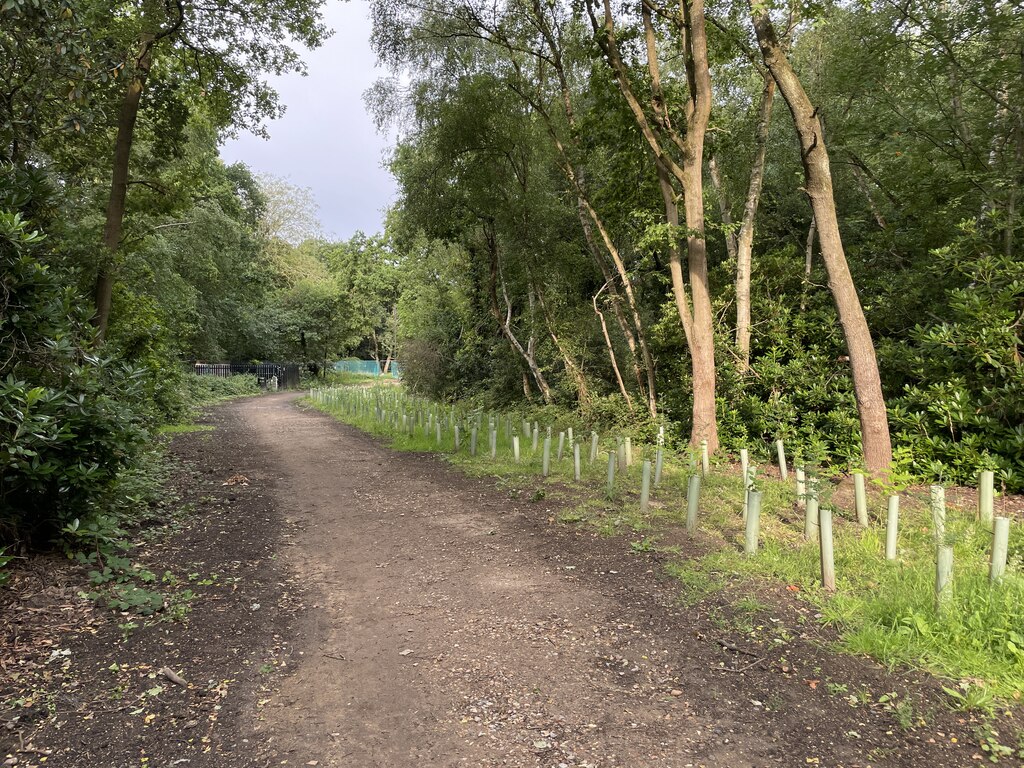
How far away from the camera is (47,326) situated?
4406 millimetres

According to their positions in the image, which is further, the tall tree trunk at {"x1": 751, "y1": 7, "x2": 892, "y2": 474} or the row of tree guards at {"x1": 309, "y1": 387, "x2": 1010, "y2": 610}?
the tall tree trunk at {"x1": 751, "y1": 7, "x2": 892, "y2": 474}

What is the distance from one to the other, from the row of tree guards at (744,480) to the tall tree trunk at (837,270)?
2.53ft

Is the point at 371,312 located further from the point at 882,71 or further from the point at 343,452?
the point at 882,71

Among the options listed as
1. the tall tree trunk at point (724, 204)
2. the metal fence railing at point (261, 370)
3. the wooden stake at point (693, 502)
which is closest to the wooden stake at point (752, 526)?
the wooden stake at point (693, 502)

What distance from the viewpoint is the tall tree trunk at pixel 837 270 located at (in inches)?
259

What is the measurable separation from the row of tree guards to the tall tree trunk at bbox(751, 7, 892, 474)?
77cm

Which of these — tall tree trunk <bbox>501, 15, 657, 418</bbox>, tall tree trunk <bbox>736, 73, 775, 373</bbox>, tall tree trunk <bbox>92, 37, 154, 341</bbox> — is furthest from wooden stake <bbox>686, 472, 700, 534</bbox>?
tall tree trunk <bbox>92, 37, 154, 341</bbox>

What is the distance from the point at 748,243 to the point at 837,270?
294cm

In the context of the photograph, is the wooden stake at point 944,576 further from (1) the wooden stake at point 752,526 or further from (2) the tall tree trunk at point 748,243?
(2) the tall tree trunk at point 748,243

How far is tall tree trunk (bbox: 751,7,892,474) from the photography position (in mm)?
6570

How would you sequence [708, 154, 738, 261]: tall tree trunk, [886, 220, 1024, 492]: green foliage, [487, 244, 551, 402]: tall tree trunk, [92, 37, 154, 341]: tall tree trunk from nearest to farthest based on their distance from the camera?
[886, 220, 1024, 492]: green foliage < [92, 37, 154, 341]: tall tree trunk < [708, 154, 738, 261]: tall tree trunk < [487, 244, 551, 402]: tall tree trunk

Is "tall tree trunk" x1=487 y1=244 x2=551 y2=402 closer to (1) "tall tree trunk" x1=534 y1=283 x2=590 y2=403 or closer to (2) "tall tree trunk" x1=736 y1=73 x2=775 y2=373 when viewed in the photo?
(1) "tall tree trunk" x1=534 y1=283 x2=590 y2=403

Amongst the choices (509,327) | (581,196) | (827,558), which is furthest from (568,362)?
(827,558)

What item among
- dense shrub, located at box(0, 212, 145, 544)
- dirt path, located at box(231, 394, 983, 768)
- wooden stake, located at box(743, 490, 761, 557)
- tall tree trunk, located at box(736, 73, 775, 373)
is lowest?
dirt path, located at box(231, 394, 983, 768)
